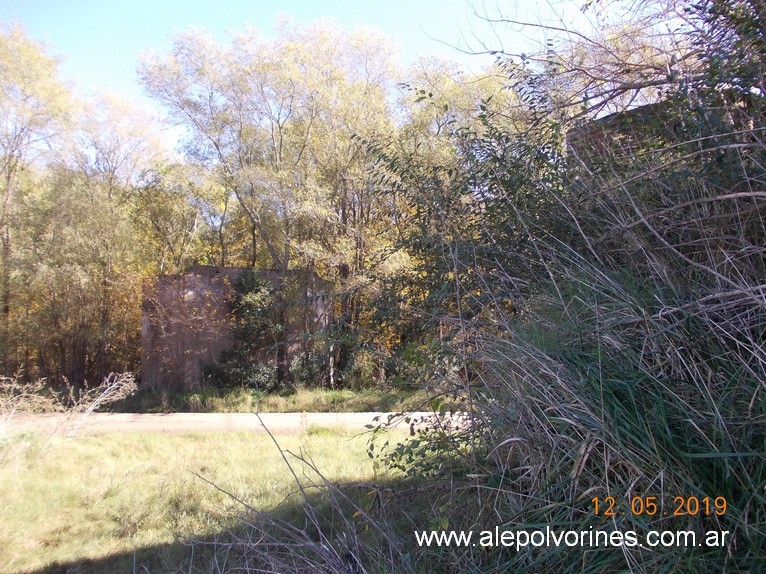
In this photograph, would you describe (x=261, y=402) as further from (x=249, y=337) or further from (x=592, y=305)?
(x=592, y=305)

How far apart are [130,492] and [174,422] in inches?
303

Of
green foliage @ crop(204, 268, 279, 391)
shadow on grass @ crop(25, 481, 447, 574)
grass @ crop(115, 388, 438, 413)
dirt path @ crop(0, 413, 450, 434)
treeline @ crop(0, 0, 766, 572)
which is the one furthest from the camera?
green foliage @ crop(204, 268, 279, 391)

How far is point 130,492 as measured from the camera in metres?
7.78

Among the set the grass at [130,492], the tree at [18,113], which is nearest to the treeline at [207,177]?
the tree at [18,113]

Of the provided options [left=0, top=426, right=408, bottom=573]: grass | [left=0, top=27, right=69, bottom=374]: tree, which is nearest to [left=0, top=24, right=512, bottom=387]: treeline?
[left=0, top=27, right=69, bottom=374]: tree

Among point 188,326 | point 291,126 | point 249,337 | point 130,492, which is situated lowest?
point 130,492

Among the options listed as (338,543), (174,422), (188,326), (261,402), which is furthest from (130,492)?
(188,326)

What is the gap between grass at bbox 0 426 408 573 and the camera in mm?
5891

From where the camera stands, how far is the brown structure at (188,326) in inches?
826

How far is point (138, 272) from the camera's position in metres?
23.5

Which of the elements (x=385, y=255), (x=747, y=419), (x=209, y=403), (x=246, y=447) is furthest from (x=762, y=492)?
(x=209, y=403)

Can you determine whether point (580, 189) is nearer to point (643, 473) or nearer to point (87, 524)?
point (643, 473)

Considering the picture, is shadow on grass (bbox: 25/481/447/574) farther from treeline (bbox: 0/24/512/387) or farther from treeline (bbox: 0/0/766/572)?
treeline (bbox: 0/24/512/387)

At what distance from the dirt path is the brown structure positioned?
12.8 feet
